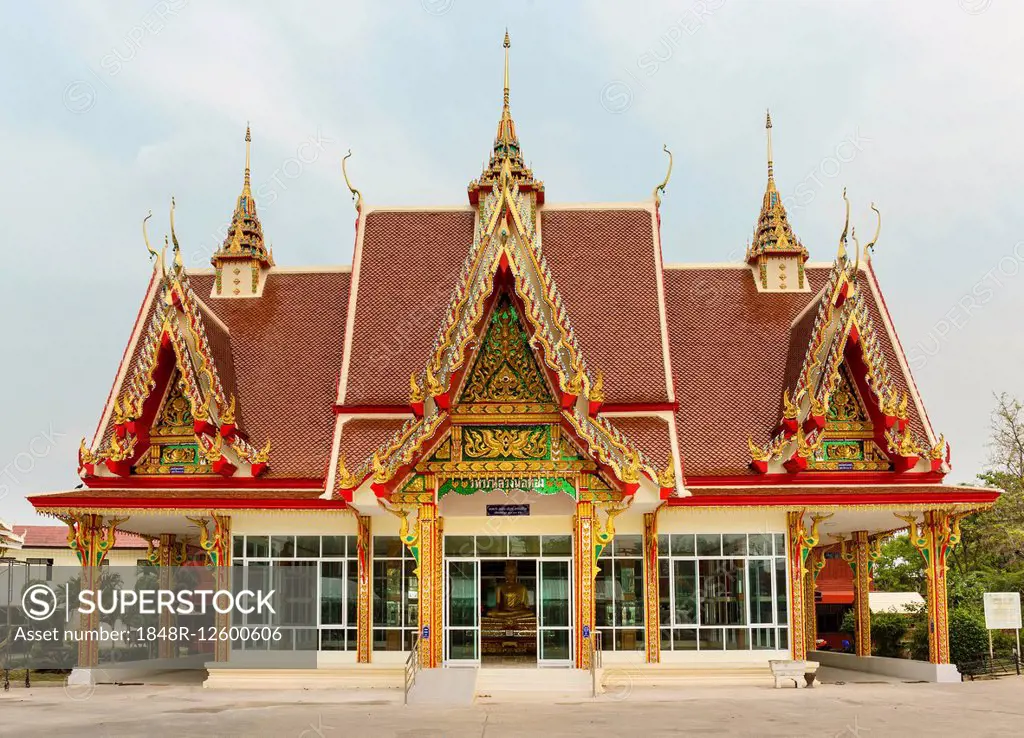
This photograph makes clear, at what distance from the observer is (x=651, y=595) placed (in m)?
19.3

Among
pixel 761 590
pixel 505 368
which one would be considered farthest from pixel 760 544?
pixel 505 368

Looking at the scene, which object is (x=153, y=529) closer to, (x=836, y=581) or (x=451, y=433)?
(x=451, y=433)

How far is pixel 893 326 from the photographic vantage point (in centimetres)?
2292

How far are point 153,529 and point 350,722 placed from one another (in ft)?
33.7

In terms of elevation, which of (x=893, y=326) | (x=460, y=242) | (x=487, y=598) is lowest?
(x=487, y=598)

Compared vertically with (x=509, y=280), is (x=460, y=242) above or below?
above

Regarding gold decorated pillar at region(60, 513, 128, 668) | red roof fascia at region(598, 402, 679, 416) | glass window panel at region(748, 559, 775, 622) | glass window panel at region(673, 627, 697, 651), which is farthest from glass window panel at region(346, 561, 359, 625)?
glass window panel at region(748, 559, 775, 622)

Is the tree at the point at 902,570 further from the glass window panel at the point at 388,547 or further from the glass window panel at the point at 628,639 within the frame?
the glass window panel at the point at 388,547

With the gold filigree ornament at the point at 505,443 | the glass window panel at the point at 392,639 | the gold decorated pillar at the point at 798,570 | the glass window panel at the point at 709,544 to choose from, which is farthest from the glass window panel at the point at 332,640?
the gold decorated pillar at the point at 798,570

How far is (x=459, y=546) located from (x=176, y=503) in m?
5.32

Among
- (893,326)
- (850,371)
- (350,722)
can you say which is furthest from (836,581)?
(350,722)

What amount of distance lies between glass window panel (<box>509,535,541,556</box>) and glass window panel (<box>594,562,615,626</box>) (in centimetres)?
129

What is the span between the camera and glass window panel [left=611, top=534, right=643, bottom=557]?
19.7m

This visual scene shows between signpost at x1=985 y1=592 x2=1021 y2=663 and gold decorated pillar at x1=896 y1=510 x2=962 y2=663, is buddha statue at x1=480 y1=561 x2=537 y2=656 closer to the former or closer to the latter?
gold decorated pillar at x1=896 y1=510 x2=962 y2=663
